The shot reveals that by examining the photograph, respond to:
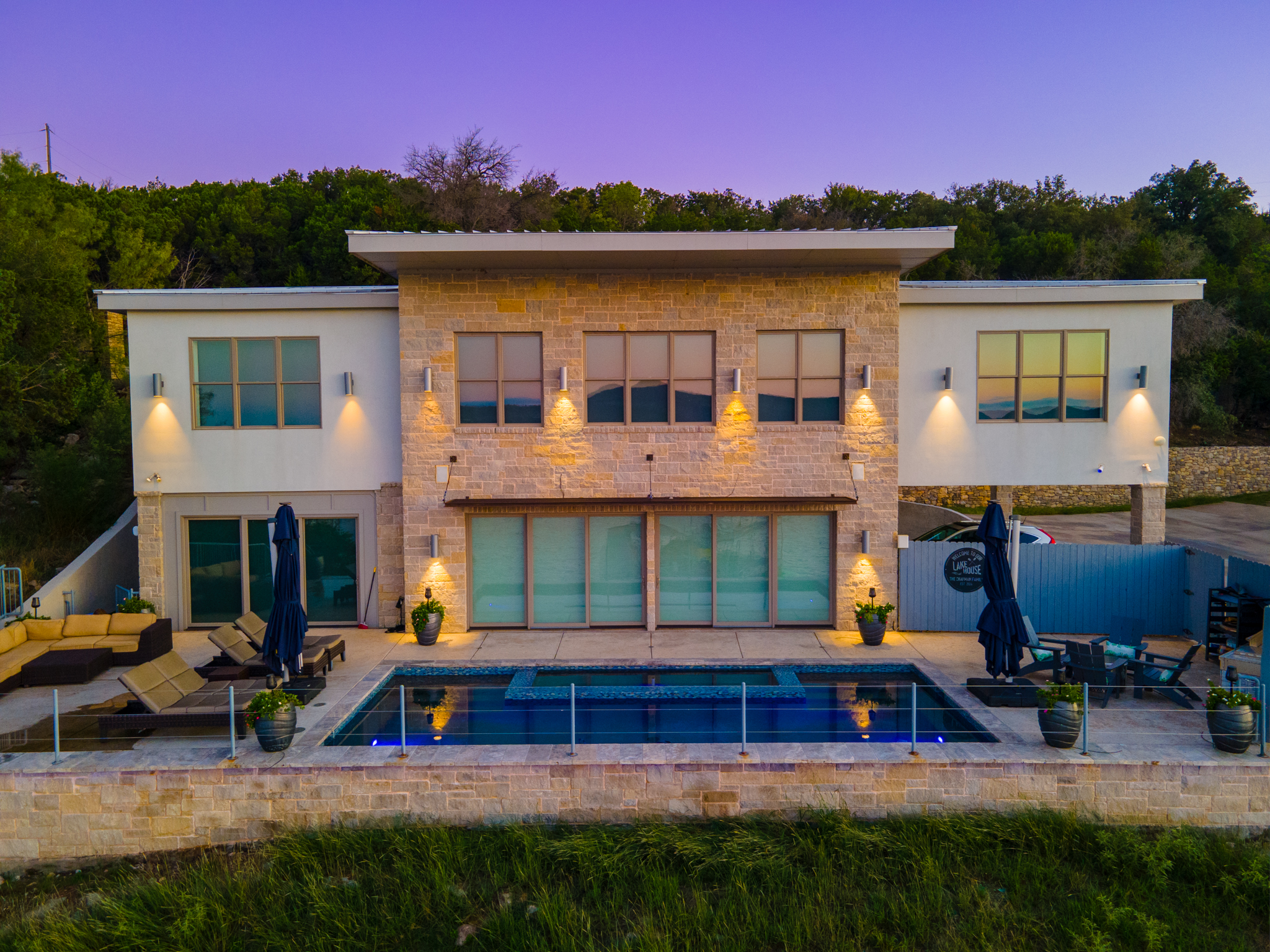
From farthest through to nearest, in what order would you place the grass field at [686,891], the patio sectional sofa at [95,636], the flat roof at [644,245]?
the flat roof at [644,245]
the patio sectional sofa at [95,636]
the grass field at [686,891]

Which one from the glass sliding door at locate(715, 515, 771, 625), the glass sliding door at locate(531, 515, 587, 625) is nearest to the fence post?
the glass sliding door at locate(715, 515, 771, 625)

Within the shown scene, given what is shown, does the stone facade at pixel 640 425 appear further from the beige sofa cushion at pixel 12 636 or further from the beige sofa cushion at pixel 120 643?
the beige sofa cushion at pixel 12 636

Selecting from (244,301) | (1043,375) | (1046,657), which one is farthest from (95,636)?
(1043,375)

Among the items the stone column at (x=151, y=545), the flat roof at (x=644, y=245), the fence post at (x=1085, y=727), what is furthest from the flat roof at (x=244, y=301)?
the fence post at (x=1085, y=727)

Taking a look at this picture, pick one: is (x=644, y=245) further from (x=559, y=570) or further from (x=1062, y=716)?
(x=1062, y=716)

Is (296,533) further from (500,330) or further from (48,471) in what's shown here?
(48,471)

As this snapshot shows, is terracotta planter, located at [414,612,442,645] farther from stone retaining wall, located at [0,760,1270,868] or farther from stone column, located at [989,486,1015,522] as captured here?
stone column, located at [989,486,1015,522]
